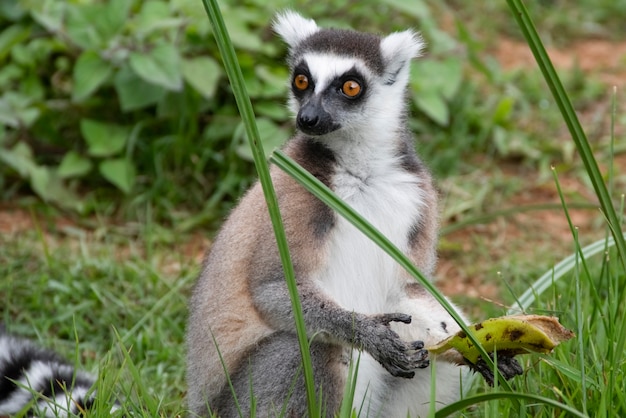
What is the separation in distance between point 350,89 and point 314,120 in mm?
269

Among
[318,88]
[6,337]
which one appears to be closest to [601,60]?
[318,88]

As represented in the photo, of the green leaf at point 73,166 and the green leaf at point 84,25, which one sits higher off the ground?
the green leaf at point 84,25

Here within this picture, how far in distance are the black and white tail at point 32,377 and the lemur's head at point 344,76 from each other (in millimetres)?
1311

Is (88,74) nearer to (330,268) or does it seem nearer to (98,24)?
(98,24)

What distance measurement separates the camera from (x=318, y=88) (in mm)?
3408

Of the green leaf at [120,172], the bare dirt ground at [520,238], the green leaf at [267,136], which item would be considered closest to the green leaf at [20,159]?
the green leaf at [120,172]

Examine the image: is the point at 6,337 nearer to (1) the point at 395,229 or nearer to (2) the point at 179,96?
(1) the point at 395,229

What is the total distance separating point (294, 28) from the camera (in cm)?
372

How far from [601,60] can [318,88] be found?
5168 millimetres

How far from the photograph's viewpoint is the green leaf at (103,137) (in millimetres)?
5691

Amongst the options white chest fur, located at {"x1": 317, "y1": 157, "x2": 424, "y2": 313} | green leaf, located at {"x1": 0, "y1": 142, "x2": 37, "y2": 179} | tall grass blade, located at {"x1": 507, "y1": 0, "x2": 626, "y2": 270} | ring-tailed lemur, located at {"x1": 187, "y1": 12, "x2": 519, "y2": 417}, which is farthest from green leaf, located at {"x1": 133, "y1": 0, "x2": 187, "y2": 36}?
tall grass blade, located at {"x1": 507, "y1": 0, "x2": 626, "y2": 270}

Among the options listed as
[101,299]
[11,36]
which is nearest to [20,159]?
[11,36]

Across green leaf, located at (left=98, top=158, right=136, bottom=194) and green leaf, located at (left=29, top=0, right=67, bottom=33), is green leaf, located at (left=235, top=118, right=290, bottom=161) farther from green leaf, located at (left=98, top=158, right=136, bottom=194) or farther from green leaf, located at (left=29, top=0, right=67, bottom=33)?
green leaf, located at (left=29, top=0, right=67, bottom=33)

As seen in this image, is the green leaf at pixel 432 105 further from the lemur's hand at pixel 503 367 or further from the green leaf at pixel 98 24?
the lemur's hand at pixel 503 367
